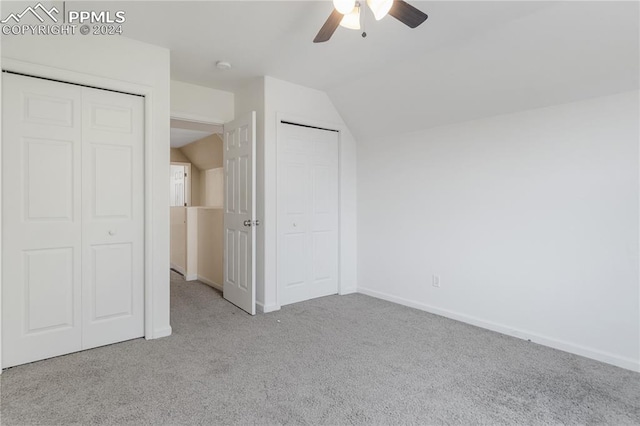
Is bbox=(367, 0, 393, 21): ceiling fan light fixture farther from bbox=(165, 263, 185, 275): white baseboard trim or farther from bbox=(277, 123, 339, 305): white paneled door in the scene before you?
bbox=(165, 263, 185, 275): white baseboard trim

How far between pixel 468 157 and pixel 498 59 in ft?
2.98

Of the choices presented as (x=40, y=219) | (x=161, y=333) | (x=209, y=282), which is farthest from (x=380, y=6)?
(x=209, y=282)

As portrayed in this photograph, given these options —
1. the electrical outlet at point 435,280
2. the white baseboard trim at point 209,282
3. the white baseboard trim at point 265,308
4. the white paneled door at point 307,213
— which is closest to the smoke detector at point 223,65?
the white paneled door at point 307,213

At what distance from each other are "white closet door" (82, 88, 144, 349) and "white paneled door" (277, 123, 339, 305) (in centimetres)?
138

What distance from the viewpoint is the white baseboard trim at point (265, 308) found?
3.45 metres

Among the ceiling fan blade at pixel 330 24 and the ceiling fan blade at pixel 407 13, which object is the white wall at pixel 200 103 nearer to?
the ceiling fan blade at pixel 330 24

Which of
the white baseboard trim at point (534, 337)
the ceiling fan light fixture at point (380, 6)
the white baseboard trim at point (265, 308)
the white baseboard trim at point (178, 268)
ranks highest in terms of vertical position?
the ceiling fan light fixture at point (380, 6)

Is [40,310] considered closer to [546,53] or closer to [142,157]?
[142,157]

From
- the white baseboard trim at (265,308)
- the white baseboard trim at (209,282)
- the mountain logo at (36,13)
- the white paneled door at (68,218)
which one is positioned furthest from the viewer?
the white baseboard trim at (209,282)

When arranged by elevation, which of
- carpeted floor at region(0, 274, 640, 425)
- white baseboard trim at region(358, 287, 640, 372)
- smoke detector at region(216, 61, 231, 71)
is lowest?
carpeted floor at region(0, 274, 640, 425)

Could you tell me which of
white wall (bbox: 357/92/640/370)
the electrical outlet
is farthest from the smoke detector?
the electrical outlet

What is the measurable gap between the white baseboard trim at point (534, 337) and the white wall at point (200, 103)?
2927 mm

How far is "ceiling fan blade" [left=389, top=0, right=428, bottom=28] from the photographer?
1.81 metres

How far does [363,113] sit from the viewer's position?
154 inches
